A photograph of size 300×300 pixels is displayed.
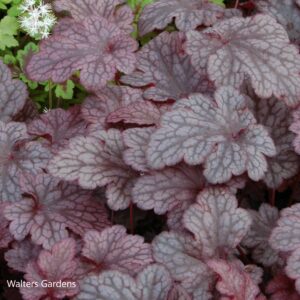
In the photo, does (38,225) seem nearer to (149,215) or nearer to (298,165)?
(149,215)

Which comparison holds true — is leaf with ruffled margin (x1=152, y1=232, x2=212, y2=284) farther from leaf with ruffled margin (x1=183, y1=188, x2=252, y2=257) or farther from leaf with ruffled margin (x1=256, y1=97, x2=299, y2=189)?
leaf with ruffled margin (x1=256, y1=97, x2=299, y2=189)

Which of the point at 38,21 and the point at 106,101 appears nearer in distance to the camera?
the point at 106,101

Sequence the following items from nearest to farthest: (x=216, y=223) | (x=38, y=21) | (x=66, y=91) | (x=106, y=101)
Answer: (x=216, y=223)
(x=106, y=101)
(x=38, y=21)
(x=66, y=91)

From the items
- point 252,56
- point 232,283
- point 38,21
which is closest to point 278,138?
point 252,56

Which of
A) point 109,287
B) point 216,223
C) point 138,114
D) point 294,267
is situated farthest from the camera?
point 138,114

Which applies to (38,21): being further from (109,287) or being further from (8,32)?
(109,287)

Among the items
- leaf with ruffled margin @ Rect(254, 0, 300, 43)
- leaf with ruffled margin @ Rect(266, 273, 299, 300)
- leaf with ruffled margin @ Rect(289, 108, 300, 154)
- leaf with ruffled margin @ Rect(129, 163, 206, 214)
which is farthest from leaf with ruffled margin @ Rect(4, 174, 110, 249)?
leaf with ruffled margin @ Rect(254, 0, 300, 43)

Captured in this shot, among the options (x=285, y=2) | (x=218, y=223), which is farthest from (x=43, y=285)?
(x=285, y=2)
